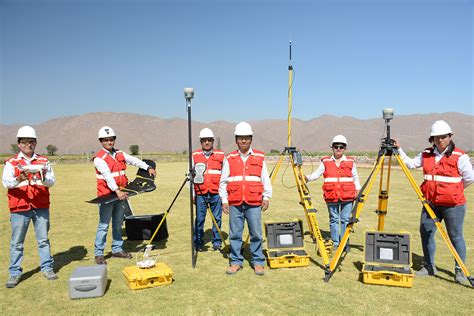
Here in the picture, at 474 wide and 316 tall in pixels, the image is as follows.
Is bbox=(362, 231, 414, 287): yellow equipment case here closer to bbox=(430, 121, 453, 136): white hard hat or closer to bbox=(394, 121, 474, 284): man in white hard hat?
bbox=(394, 121, 474, 284): man in white hard hat

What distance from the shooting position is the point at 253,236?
5.91m

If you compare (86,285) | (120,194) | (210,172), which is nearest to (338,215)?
(210,172)

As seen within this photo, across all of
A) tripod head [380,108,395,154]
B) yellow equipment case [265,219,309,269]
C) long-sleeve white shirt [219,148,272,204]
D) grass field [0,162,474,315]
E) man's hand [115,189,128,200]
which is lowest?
grass field [0,162,474,315]

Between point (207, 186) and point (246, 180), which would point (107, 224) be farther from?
point (246, 180)

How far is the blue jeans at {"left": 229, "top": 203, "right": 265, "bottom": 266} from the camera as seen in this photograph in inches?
229

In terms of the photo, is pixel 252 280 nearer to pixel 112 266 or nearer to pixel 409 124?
pixel 112 266

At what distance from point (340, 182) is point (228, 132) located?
140750 mm

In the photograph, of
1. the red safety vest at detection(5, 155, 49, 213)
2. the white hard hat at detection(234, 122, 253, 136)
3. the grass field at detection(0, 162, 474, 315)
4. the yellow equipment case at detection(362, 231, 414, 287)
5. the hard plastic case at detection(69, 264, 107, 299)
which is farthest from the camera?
the white hard hat at detection(234, 122, 253, 136)

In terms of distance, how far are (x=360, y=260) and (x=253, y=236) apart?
2.02 metres

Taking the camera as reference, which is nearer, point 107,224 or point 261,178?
point 261,178

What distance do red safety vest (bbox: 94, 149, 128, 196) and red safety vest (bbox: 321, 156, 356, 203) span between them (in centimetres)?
364

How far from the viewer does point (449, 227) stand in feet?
17.7

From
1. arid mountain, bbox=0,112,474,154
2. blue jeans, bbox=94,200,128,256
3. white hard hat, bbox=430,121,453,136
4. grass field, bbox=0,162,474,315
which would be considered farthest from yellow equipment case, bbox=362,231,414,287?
arid mountain, bbox=0,112,474,154

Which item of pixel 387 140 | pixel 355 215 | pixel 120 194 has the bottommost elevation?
pixel 355 215
